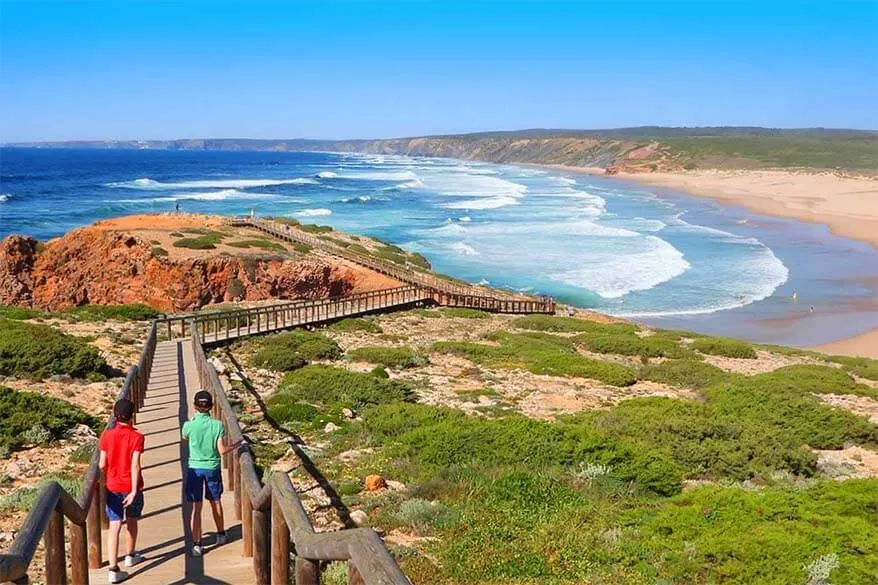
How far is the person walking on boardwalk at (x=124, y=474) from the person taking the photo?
648 centimetres

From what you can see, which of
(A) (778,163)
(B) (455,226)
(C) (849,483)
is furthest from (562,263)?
(A) (778,163)

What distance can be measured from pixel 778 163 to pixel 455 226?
115 meters

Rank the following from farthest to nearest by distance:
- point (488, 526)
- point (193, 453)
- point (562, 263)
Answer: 1. point (562, 263)
2. point (488, 526)
3. point (193, 453)

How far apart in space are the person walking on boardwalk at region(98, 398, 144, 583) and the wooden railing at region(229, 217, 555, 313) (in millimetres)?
28410

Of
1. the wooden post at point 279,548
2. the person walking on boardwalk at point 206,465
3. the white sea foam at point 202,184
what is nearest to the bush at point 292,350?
the person walking on boardwalk at point 206,465

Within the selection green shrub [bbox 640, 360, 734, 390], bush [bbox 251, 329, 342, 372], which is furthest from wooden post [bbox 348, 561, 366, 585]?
green shrub [bbox 640, 360, 734, 390]

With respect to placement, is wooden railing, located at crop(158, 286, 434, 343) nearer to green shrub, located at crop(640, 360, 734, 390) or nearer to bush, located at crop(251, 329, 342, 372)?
bush, located at crop(251, 329, 342, 372)

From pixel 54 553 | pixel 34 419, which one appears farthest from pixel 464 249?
pixel 54 553

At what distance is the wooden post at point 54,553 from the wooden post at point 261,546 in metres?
1.42

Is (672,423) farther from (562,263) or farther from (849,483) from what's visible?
(562,263)

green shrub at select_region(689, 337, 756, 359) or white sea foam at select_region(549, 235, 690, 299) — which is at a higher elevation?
green shrub at select_region(689, 337, 756, 359)

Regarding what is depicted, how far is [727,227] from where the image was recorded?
2970 inches

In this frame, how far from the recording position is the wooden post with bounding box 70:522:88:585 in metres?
5.56

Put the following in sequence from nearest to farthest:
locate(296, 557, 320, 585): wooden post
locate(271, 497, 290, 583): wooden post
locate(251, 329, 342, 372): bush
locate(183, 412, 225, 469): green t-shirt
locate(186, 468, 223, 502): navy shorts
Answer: locate(296, 557, 320, 585): wooden post → locate(271, 497, 290, 583): wooden post → locate(186, 468, 223, 502): navy shorts → locate(183, 412, 225, 469): green t-shirt → locate(251, 329, 342, 372): bush
